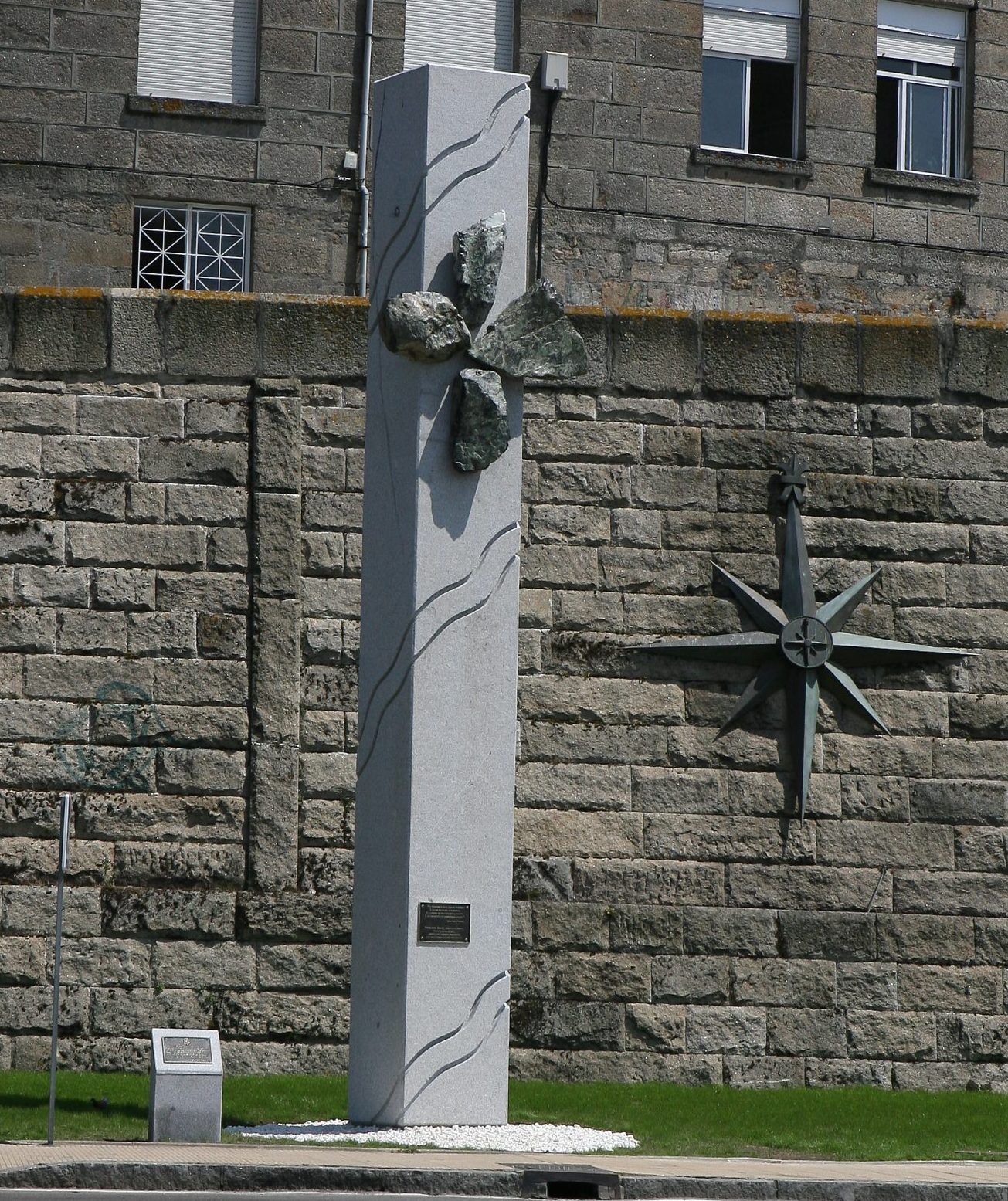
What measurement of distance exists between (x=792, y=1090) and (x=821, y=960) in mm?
901

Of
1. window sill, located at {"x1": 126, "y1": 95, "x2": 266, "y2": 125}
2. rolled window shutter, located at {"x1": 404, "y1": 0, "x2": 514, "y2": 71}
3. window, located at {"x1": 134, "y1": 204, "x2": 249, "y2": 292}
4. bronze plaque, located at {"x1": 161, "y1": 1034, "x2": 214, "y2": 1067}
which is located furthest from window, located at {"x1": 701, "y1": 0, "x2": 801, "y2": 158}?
bronze plaque, located at {"x1": 161, "y1": 1034, "x2": 214, "y2": 1067}

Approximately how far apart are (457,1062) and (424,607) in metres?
2.30

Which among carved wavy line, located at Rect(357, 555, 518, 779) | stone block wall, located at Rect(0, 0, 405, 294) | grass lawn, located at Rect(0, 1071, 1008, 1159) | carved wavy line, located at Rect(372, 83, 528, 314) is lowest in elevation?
grass lawn, located at Rect(0, 1071, 1008, 1159)

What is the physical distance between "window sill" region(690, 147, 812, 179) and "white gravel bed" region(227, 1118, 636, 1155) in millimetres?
13197

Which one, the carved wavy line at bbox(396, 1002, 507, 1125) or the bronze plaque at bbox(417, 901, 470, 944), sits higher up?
the bronze plaque at bbox(417, 901, 470, 944)

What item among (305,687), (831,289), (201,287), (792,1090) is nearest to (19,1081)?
(305,687)

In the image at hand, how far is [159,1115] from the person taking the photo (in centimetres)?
997

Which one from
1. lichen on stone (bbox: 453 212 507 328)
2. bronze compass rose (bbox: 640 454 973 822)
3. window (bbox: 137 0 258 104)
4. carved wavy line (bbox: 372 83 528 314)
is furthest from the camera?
window (bbox: 137 0 258 104)

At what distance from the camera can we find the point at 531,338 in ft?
38.3

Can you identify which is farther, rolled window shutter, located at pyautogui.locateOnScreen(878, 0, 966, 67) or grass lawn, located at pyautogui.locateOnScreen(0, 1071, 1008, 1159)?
rolled window shutter, located at pyautogui.locateOnScreen(878, 0, 966, 67)

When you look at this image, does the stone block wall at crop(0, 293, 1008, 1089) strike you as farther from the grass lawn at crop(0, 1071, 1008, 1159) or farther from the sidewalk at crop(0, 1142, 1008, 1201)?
the sidewalk at crop(0, 1142, 1008, 1201)

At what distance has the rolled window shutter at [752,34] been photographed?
895 inches

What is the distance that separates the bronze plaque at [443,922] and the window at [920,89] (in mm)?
14037

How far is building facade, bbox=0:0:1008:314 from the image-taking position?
20828 millimetres
